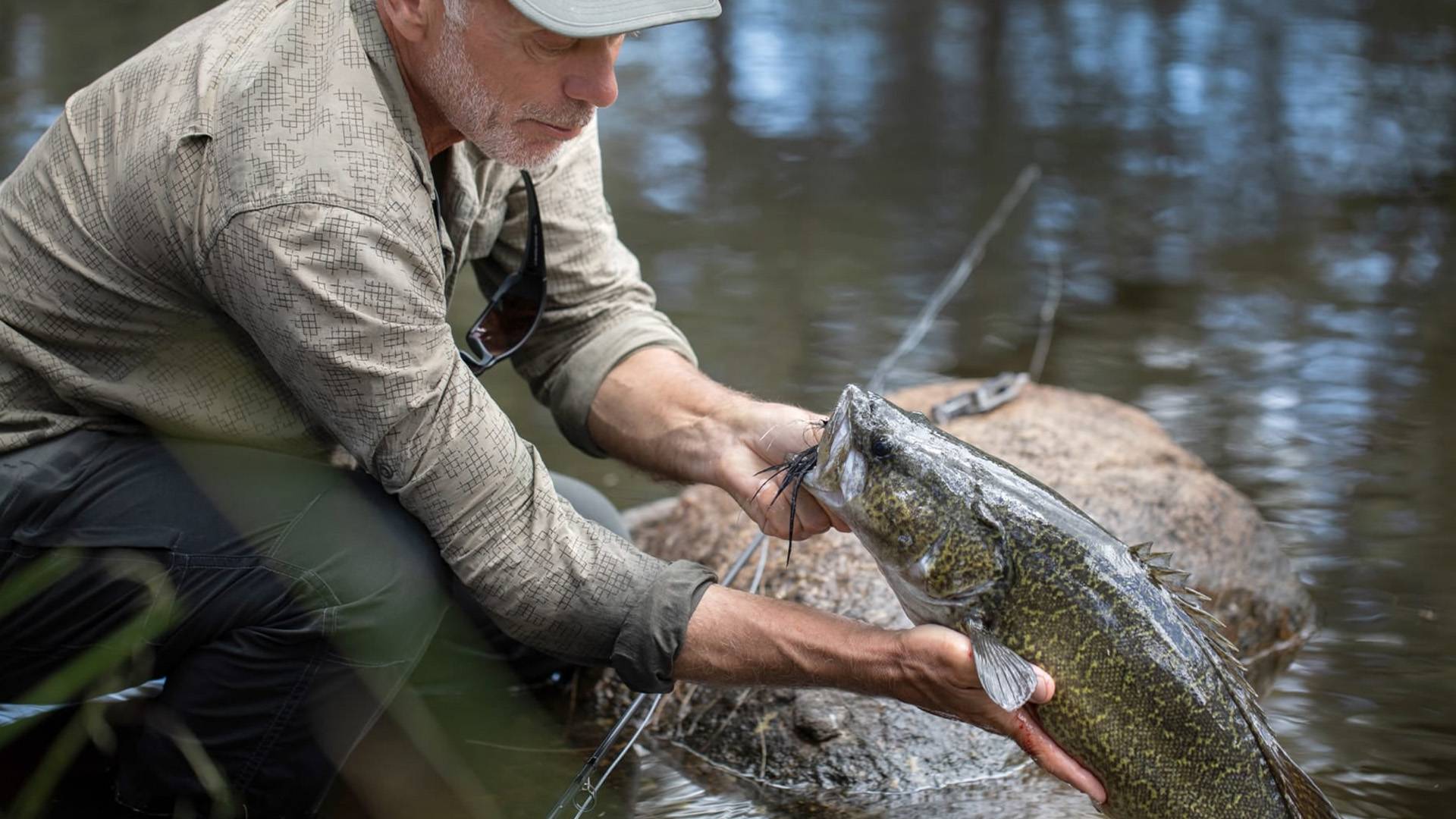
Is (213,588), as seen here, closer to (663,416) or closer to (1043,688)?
(663,416)

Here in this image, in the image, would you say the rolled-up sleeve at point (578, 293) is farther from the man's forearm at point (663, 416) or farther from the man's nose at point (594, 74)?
the man's nose at point (594, 74)

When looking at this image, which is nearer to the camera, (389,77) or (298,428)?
(389,77)

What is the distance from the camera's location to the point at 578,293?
364 centimetres

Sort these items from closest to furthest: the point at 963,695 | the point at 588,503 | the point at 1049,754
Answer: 1. the point at 963,695
2. the point at 1049,754
3. the point at 588,503

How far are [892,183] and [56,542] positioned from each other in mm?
6561

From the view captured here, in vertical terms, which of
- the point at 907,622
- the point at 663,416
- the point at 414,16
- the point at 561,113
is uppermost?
the point at 414,16

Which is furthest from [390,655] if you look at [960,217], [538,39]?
[960,217]

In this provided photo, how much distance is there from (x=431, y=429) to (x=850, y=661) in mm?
862

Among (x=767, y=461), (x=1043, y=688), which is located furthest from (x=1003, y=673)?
(x=767, y=461)

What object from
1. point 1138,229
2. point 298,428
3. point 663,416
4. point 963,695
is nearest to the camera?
point 963,695

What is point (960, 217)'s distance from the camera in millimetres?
8203

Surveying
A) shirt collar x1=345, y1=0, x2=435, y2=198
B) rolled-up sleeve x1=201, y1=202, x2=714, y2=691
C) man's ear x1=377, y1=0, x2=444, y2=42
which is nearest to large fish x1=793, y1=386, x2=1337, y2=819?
rolled-up sleeve x1=201, y1=202, x2=714, y2=691

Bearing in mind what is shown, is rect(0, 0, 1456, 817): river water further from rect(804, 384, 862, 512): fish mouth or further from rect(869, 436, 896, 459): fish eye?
rect(869, 436, 896, 459): fish eye

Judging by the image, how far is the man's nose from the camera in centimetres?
272
